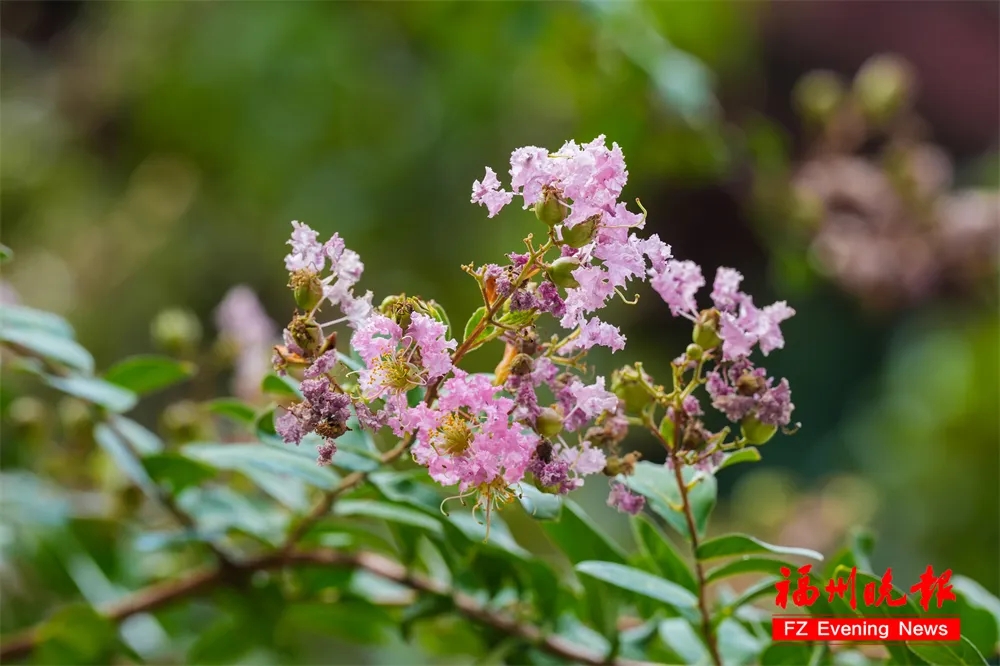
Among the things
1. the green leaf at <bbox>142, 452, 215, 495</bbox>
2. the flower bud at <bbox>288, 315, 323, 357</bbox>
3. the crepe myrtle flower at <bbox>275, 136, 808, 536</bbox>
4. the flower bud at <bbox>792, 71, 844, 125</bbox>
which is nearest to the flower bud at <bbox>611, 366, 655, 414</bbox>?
the crepe myrtle flower at <bbox>275, 136, 808, 536</bbox>

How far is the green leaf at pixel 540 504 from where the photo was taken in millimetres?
337

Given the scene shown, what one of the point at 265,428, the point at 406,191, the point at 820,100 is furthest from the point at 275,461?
the point at 406,191

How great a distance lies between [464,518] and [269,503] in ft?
0.73

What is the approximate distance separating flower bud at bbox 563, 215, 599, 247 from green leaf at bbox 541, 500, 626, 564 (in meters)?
0.16

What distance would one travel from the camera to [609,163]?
0.30m

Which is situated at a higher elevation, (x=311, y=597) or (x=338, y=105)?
(x=338, y=105)

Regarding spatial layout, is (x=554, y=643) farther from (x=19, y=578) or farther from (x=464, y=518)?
(x=19, y=578)

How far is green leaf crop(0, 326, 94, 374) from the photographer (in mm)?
439

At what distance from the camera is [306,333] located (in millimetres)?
318

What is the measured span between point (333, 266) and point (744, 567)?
0.20 metres

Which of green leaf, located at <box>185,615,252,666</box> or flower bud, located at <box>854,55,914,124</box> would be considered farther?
flower bud, located at <box>854,55,914,124</box>

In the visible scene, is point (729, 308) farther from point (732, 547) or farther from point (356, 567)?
point (356, 567)

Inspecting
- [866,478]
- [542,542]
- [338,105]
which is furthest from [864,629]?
[338,105]

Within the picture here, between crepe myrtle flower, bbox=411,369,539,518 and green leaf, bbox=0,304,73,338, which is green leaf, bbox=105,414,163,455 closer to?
green leaf, bbox=0,304,73,338
